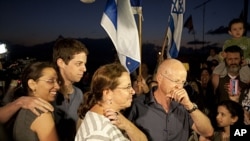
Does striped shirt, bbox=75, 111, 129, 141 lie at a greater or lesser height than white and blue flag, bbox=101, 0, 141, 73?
lesser

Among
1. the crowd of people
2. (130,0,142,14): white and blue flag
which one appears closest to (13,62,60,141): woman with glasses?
the crowd of people

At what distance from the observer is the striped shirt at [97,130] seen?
2338mm

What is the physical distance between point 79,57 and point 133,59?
3.46 feet

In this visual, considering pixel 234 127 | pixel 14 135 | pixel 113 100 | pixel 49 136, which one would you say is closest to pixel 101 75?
pixel 113 100

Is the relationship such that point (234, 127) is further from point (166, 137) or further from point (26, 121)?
point (26, 121)

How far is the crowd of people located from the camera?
→ 2.63 meters

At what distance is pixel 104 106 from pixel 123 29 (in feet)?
6.76

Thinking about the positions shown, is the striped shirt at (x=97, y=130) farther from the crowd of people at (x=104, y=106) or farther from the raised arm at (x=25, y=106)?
the raised arm at (x=25, y=106)

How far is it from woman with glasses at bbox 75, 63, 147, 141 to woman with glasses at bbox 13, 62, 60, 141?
0.30 metres

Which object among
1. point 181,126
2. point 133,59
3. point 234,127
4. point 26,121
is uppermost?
point 133,59

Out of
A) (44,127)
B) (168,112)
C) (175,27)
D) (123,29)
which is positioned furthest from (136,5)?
(44,127)

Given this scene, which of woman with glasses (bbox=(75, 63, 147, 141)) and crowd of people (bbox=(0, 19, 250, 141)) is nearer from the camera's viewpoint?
woman with glasses (bbox=(75, 63, 147, 141))

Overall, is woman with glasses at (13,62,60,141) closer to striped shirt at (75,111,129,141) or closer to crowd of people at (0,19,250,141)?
crowd of people at (0,19,250,141)

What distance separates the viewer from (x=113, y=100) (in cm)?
265
